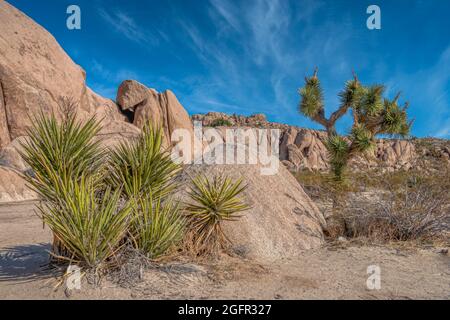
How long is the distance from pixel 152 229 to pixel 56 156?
1.55 metres

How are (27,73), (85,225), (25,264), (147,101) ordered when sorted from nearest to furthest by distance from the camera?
(85,225)
(25,264)
(27,73)
(147,101)

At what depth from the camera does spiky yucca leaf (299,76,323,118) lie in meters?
13.0

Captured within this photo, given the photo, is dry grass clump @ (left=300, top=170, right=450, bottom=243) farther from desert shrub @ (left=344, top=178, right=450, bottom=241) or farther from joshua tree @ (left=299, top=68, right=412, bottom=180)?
joshua tree @ (left=299, top=68, right=412, bottom=180)

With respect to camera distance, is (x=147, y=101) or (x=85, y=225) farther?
(x=147, y=101)

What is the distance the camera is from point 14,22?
17.9 metres

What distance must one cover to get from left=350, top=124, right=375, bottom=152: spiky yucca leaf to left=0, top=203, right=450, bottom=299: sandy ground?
5.66 meters

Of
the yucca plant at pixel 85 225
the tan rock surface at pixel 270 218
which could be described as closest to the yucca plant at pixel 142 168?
the yucca plant at pixel 85 225

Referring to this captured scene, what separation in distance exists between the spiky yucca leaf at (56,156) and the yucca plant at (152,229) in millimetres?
914

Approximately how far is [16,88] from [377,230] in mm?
18162

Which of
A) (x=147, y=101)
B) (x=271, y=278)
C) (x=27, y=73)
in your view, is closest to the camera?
(x=271, y=278)

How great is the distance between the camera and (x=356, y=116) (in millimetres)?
12508

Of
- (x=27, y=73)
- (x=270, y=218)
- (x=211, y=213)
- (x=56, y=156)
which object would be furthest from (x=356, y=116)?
(x=27, y=73)

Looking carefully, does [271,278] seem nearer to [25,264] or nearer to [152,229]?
[152,229]
